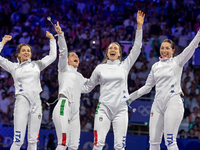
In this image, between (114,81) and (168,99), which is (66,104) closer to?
(114,81)

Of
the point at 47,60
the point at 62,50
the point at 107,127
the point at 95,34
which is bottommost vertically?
the point at 107,127

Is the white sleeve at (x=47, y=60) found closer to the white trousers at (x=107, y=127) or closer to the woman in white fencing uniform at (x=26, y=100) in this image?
the woman in white fencing uniform at (x=26, y=100)

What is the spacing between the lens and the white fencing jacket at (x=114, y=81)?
4.54 m

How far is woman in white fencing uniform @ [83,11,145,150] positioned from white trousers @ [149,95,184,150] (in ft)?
1.38

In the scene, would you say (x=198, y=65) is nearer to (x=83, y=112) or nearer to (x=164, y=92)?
(x=83, y=112)

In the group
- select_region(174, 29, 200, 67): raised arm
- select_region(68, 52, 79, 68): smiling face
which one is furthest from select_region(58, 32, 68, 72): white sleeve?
select_region(174, 29, 200, 67): raised arm

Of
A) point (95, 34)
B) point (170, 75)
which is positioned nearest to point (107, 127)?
point (170, 75)

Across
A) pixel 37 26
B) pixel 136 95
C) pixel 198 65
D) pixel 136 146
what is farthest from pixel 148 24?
pixel 136 95

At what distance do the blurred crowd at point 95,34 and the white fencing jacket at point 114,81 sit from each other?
2.82m

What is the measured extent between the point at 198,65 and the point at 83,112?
3391 mm

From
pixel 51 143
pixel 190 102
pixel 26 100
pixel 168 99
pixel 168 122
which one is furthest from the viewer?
pixel 190 102

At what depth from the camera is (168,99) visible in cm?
441

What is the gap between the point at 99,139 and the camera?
436 cm

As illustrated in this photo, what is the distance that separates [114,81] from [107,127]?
691 millimetres
